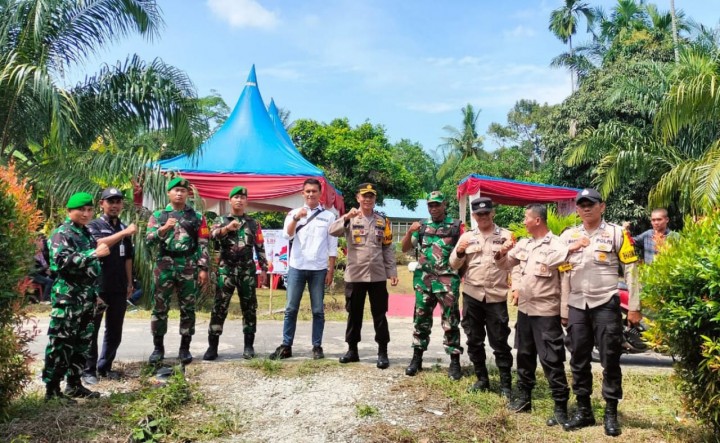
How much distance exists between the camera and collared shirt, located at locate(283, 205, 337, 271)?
521 centimetres

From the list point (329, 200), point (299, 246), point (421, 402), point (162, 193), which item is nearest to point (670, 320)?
point (421, 402)

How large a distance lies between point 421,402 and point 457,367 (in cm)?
69

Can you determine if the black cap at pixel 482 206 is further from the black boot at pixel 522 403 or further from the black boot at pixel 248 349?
the black boot at pixel 248 349

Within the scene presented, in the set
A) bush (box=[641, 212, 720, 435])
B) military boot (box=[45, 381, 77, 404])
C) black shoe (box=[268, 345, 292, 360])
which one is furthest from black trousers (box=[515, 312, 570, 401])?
military boot (box=[45, 381, 77, 404])

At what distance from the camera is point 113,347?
4.64 metres

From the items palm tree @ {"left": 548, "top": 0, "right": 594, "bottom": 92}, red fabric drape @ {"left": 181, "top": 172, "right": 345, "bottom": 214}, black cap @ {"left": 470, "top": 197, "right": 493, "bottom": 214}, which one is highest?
palm tree @ {"left": 548, "top": 0, "right": 594, "bottom": 92}

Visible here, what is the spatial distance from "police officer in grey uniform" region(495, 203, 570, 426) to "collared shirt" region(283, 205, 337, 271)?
77.5 inches

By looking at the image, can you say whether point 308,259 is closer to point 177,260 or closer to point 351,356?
point 351,356

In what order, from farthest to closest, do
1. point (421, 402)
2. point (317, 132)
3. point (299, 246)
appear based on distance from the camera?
point (317, 132)
point (299, 246)
point (421, 402)

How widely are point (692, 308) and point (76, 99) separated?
786 cm

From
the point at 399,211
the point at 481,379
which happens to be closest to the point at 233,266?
the point at 481,379

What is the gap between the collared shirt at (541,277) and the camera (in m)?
3.77

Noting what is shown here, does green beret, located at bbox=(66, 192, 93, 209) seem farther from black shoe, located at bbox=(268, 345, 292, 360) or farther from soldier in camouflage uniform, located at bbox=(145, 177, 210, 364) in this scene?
black shoe, located at bbox=(268, 345, 292, 360)

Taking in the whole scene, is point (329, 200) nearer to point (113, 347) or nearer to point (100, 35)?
point (100, 35)
